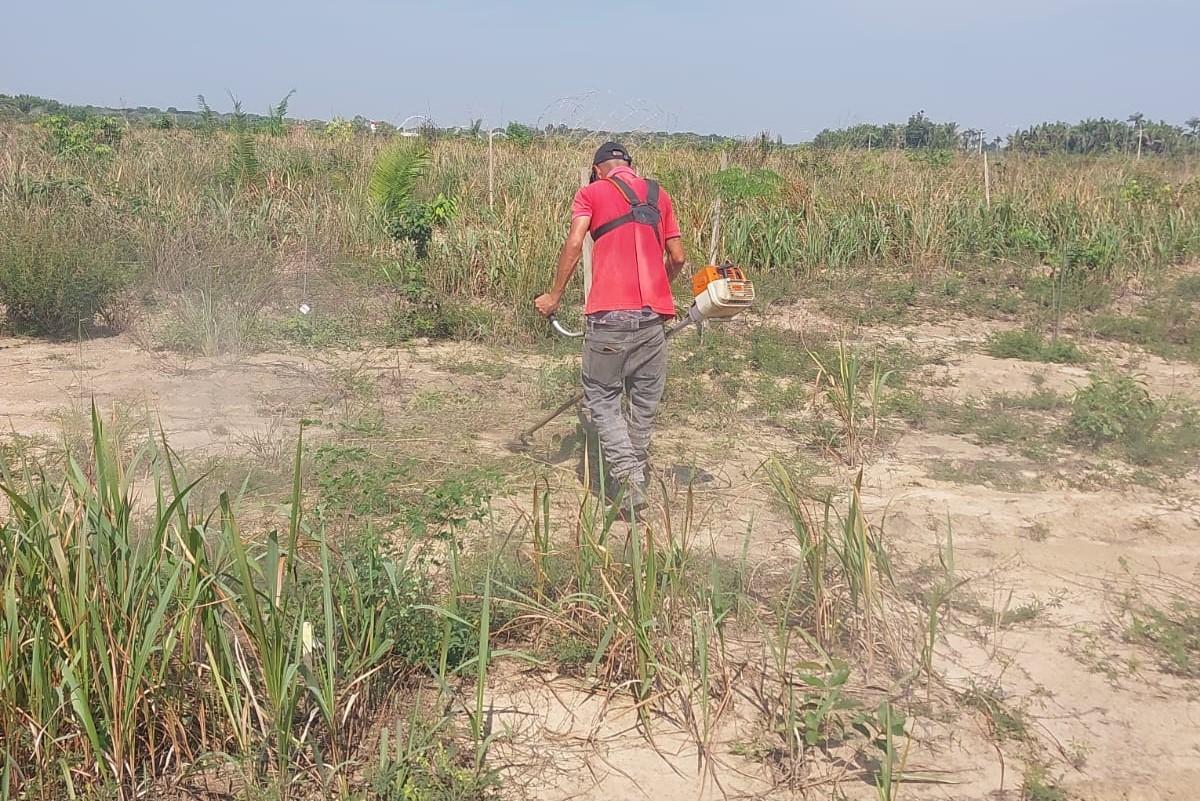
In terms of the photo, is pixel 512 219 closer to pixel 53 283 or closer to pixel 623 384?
pixel 53 283

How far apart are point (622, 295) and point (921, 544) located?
1.73 meters

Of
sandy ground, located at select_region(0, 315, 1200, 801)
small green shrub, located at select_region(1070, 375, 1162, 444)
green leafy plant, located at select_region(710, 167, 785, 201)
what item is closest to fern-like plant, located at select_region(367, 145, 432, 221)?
sandy ground, located at select_region(0, 315, 1200, 801)

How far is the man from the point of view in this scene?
182 inches

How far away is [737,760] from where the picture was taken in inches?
118

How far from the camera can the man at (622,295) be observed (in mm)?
4625

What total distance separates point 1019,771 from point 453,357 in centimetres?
543

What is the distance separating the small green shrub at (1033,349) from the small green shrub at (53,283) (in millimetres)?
6760

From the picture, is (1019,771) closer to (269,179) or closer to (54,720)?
(54,720)

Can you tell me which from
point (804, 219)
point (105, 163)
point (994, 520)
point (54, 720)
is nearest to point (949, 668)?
point (994, 520)

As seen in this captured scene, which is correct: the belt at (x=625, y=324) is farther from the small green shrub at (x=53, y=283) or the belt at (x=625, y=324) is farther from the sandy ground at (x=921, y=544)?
the small green shrub at (x=53, y=283)

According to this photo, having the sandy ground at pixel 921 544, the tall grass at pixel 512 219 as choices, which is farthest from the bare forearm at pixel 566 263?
the tall grass at pixel 512 219

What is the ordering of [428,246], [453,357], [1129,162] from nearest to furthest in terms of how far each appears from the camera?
1. [453,357]
2. [428,246]
3. [1129,162]

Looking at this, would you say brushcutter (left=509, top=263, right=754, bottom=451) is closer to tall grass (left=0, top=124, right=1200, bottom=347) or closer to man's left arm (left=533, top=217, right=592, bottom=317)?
man's left arm (left=533, top=217, right=592, bottom=317)

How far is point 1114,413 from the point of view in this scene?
6035 millimetres
